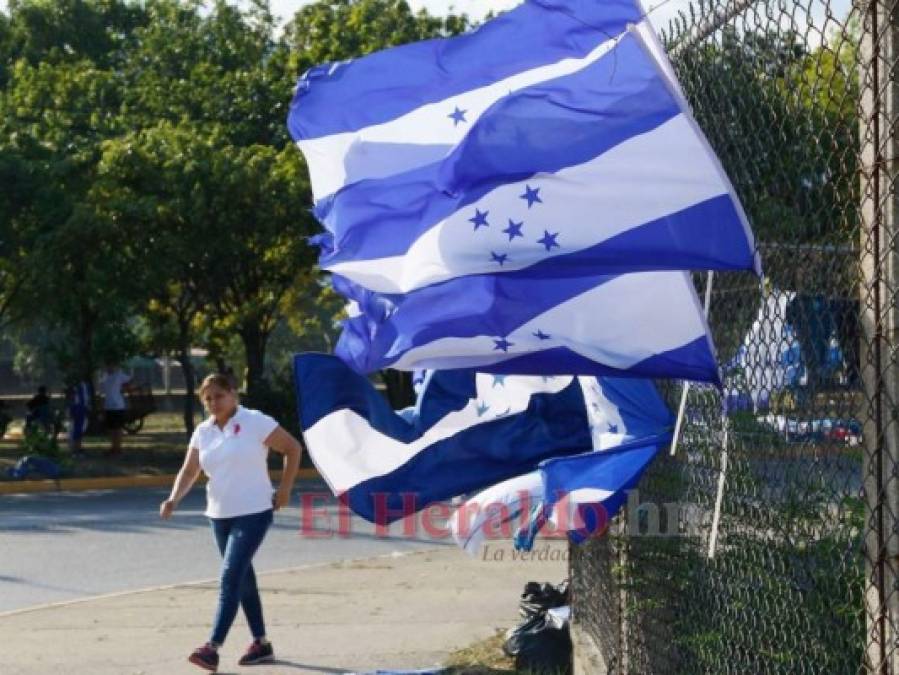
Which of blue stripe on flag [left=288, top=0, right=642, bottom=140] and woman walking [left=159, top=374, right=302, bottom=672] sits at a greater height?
blue stripe on flag [left=288, top=0, right=642, bottom=140]

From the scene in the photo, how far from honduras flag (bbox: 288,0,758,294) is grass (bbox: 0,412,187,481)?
58.9 feet

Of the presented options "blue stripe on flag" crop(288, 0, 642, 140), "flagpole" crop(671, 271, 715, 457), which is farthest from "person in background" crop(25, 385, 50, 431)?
"flagpole" crop(671, 271, 715, 457)

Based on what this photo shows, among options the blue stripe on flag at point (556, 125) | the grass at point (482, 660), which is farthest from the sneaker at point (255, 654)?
the blue stripe on flag at point (556, 125)

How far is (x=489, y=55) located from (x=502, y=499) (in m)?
2.02

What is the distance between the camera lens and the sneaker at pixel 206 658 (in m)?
8.33

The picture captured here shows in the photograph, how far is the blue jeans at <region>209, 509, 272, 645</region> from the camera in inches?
328

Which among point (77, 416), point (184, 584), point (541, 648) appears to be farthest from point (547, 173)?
point (77, 416)

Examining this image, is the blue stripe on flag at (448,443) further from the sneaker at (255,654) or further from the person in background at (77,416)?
the person in background at (77,416)

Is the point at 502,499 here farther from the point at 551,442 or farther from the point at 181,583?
the point at 181,583

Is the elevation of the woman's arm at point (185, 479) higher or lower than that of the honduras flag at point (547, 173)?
lower

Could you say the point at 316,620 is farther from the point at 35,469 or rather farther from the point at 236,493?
the point at 35,469

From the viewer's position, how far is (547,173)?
4.45m

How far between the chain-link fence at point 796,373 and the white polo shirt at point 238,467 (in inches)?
123

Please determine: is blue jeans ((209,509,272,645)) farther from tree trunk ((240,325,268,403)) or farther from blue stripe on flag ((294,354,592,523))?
tree trunk ((240,325,268,403))
